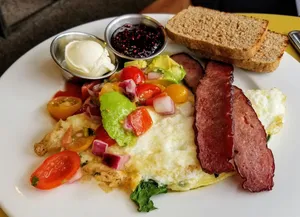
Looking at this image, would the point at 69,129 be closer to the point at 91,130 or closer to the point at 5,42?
the point at 91,130

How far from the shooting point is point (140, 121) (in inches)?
97.4

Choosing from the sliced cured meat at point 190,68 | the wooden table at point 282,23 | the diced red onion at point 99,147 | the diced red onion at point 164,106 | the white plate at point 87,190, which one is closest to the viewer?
the white plate at point 87,190

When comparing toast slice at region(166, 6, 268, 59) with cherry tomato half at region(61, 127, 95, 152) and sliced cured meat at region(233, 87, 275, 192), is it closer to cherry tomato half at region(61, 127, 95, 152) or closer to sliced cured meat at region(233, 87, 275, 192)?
sliced cured meat at region(233, 87, 275, 192)

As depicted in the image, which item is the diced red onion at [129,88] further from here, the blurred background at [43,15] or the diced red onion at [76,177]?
the blurred background at [43,15]

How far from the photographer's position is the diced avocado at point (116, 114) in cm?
244

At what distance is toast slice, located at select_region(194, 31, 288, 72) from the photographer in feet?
9.84

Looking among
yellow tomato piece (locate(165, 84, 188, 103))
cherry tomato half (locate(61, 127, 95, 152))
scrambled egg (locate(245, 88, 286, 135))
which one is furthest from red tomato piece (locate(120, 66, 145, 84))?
scrambled egg (locate(245, 88, 286, 135))

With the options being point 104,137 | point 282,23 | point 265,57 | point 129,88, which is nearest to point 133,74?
point 129,88

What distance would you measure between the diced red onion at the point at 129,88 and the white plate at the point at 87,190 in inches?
18.1

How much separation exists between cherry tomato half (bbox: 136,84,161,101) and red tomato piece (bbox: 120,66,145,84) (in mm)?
46

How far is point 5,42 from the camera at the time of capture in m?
4.32

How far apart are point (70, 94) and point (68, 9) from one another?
2.00 m

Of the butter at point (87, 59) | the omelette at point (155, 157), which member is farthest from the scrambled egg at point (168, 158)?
the butter at point (87, 59)

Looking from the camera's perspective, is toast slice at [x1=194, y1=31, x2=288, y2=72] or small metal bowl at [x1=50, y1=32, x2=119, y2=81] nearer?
small metal bowl at [x1=50, y1=32, x2=119, y2=81]
